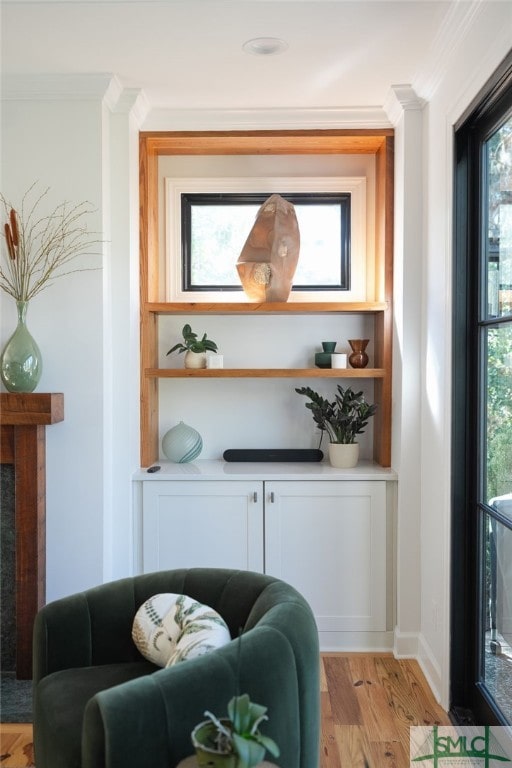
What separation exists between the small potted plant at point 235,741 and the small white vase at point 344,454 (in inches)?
78.5

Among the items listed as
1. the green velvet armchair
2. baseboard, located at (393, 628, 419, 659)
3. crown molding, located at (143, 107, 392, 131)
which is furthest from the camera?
crown molding, located at (143, 107, 392, 131)

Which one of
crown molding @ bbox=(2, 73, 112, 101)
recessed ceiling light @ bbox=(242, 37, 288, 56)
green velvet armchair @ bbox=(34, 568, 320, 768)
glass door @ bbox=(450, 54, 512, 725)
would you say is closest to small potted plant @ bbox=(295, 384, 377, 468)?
glass door @ bbox=(450, 54, 512, 725)

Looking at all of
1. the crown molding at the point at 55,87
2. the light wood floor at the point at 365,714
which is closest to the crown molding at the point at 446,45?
the crown molding at the point at 55,87

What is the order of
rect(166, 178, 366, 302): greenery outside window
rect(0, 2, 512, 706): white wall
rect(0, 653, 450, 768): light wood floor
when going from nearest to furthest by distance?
rect(0, 653, 450, 768): light wood floor, rect(0, 2, 512, 706): white wall, rect(166, 178, 366, 302): greenery outside window

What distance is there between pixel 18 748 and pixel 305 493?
60.1 inches

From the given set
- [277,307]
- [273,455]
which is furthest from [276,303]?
[273,455]

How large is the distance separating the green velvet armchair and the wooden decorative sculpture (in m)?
1.52

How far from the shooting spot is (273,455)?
327cm

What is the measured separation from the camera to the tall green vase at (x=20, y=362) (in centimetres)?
263

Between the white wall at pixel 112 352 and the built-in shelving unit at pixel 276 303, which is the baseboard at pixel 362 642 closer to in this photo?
the white wall at pixel 112 352

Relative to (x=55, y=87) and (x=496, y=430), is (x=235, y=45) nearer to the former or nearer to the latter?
(x=55, y=87)

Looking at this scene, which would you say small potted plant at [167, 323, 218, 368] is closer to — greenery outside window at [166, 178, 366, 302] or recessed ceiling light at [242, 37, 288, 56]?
greenery outside window at [166, 178, 366, 302]

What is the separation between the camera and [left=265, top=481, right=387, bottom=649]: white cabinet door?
9.87ft

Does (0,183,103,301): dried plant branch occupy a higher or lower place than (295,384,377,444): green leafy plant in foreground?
higher
